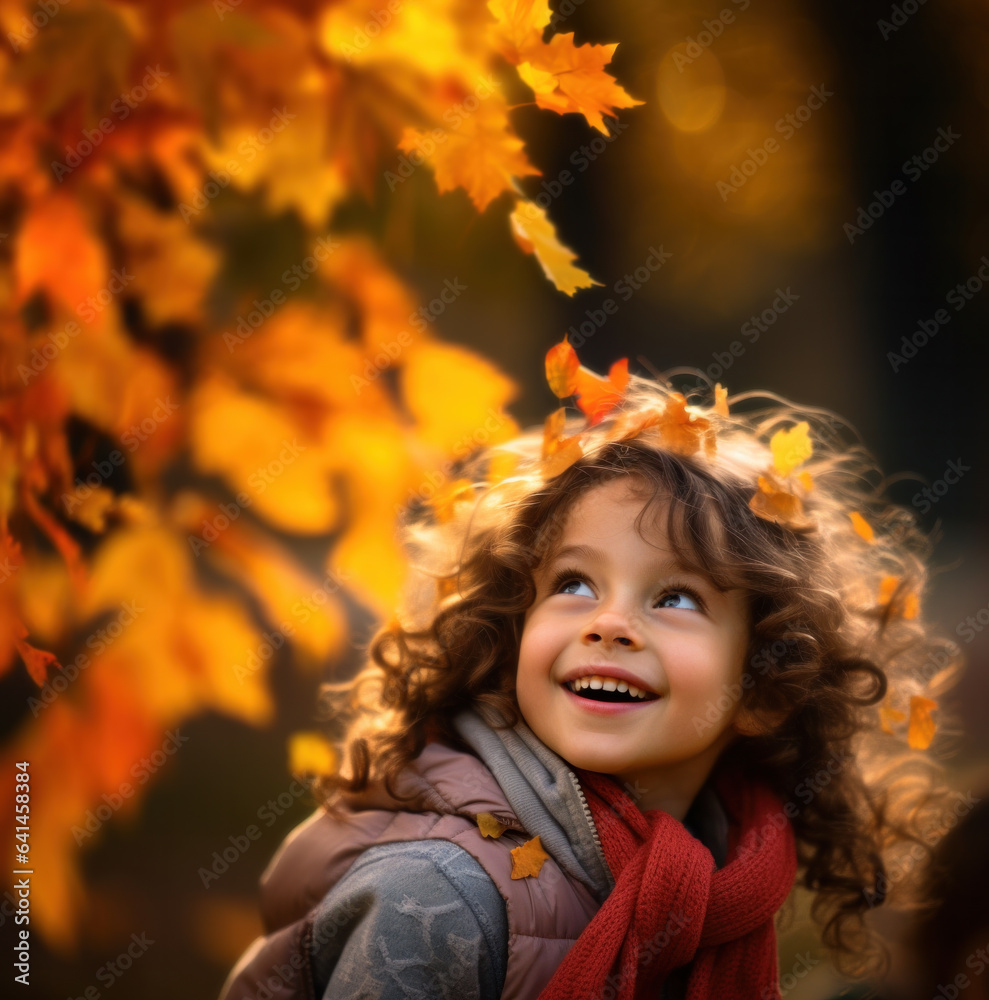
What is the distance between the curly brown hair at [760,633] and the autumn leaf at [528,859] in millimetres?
198

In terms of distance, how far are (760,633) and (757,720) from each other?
0.13 m

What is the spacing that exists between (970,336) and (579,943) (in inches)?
127

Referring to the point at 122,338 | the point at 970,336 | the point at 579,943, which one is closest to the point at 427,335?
the point at 122,338

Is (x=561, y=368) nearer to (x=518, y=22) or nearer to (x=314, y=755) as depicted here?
(x=518, y=22)

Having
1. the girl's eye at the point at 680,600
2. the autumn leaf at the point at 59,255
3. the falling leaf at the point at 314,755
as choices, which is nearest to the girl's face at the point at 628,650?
the girl's eye at the point at 680,600

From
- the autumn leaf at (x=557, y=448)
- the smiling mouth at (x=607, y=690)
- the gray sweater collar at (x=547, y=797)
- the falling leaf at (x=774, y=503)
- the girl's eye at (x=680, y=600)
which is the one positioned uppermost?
the falling leaf at (x=774, y=503)

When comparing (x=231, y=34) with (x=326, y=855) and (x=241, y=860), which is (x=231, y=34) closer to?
(x=326, y=855)

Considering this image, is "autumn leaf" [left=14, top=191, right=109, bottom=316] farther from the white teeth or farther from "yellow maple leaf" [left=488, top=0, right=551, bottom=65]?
the white teeth

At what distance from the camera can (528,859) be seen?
1.28 metres

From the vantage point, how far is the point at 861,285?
3.69 meters

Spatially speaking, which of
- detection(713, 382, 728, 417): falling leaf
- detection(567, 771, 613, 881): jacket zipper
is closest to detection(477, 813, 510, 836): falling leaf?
detection(567, 771, 613, 881): jacket zipper

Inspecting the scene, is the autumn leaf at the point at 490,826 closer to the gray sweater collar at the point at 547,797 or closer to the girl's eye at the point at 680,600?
the gray sweater collar at the point at 547,797

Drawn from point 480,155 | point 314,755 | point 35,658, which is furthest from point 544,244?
point 314,755

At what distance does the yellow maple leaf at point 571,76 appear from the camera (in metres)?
1.29
